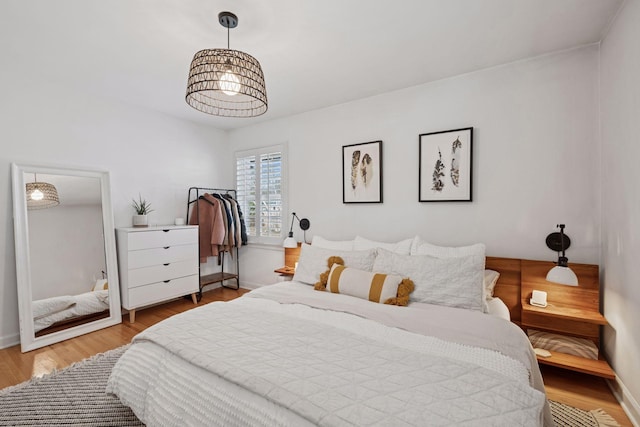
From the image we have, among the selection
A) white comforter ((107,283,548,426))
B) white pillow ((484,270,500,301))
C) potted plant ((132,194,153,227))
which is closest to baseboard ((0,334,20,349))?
potted plant ((132,194,153,227))

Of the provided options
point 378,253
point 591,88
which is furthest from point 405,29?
point 378,253

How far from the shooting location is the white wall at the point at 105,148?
2.64 meters

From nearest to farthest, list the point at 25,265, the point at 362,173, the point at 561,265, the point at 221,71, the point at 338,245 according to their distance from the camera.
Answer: the point at 221,71 < the point at 561,265 < the point at 25,265 < the point at 338,245 < the point at 362,173

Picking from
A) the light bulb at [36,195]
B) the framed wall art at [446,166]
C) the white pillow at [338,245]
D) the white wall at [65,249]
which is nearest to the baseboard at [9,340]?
the white wall at [65,249]

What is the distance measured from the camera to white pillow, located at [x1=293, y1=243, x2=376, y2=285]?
259 centimetres

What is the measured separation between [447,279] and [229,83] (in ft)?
6.53

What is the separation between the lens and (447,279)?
2146 millimetres

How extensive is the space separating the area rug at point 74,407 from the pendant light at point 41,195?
1.57 meters

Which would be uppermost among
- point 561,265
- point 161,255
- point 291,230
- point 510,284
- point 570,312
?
point 291,230

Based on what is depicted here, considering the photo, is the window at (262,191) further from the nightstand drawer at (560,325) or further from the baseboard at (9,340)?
the nightstand drawer at (560,325)

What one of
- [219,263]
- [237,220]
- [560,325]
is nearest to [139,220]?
[237,220]

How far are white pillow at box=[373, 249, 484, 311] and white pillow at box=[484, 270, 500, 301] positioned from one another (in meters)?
0.24

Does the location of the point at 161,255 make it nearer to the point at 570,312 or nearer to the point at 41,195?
the point at 41,195

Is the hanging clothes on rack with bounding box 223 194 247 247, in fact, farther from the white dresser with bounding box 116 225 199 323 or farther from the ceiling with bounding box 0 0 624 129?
the ceiling with bounding box 0 0 624 129
